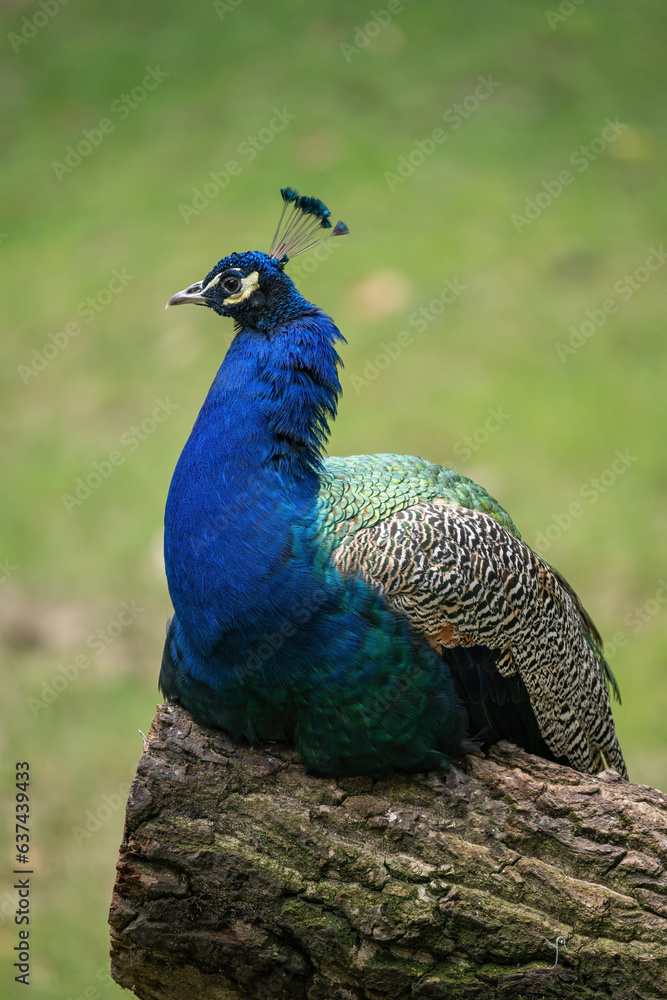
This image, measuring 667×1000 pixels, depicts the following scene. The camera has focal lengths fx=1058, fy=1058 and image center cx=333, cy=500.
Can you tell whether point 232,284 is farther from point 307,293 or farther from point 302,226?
point 307,293

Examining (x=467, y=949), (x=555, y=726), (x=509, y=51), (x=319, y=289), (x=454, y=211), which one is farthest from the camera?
(x=509, y=51)

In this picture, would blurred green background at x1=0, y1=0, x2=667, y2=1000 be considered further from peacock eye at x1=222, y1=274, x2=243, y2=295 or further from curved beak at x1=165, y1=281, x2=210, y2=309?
peacock eye at x1=222, y1=274, x2=243, y2=295

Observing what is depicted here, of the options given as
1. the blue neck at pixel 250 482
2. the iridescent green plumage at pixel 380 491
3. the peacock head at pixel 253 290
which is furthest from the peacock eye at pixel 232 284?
the iridescent green plumage at pixel 380 491

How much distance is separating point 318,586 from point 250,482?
42 cm

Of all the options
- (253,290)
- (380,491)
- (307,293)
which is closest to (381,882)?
(380,491)

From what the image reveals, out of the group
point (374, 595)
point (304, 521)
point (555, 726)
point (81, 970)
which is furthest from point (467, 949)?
point (81, 970)

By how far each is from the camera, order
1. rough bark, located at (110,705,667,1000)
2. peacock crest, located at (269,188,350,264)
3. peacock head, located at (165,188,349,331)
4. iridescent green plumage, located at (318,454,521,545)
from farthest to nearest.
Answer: peacock crest, located at (269,188,350,264) < peacock head, located at (165,188,349,331) < iridescent green plumage, located at (318,454,521,545) < rough bark, located at (110,705,667,1000)

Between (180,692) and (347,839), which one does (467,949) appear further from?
(180,692)

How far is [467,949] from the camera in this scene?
3369mm

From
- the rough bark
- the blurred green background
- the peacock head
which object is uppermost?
the blurred green background

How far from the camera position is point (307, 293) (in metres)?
8.61

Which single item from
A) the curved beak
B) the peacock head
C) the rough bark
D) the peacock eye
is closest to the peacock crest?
the peacock head

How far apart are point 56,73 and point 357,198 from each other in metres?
3.61

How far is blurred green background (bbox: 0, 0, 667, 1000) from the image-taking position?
653 centimetres
